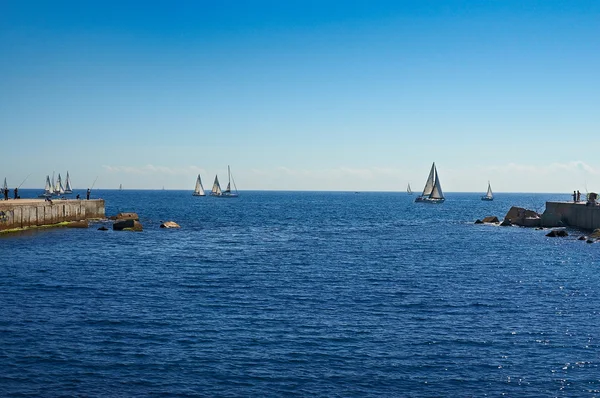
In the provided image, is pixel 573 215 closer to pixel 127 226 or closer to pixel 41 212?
pixel 127 226

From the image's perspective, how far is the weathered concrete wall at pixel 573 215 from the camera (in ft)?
274

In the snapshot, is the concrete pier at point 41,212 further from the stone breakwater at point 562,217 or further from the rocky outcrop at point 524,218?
the rocky outcrop at point 524,218

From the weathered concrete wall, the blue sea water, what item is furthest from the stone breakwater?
the blue sea water

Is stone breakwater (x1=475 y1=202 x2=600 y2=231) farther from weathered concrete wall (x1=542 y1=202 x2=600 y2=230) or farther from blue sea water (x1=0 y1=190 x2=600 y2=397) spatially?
blue sea water (x1=0 y1=190 x2=600 y2=397)

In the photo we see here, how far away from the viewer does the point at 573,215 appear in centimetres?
9231

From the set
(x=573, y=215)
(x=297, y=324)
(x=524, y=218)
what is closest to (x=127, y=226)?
(x=297, y=324)

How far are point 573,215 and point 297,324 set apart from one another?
2986 inches

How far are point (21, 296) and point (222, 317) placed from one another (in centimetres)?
1365

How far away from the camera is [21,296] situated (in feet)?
118

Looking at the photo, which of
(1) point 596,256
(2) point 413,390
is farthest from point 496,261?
(2) point 413,390

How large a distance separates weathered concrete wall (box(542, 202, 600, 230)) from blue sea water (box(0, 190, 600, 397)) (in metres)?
29.1

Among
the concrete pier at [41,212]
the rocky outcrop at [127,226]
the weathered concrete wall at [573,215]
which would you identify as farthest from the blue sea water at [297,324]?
the weathered concrete wall at [573,215]

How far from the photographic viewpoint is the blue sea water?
854 inches

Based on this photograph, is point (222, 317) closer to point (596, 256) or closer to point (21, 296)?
point (21, 296)
